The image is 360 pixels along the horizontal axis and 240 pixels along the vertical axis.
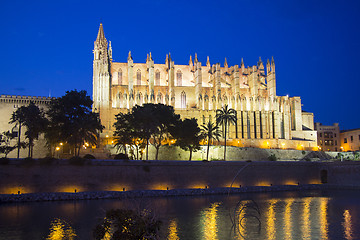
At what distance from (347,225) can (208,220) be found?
27.1 feet

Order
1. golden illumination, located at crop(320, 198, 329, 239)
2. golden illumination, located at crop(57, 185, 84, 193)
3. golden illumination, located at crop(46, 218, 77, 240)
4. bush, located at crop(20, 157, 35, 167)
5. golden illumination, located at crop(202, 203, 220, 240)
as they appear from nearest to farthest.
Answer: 1. golden illumination, located at crop(46, 218, 77, 240)
2. golden illumination, located at crop(202, 203, 220, 240)
3. golden illumination, located at crop(320, 198, 329, 239)
4. bush, located at crop(20, 157, 35, 167)
5. golden illumination, located at crop(57, 185, 84, 193)

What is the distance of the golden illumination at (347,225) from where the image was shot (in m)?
19.4

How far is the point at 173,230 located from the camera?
2031 cm

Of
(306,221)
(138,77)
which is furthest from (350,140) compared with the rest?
(306,221)

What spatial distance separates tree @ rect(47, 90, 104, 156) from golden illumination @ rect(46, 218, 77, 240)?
18.7 metres

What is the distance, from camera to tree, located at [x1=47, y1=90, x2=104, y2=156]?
40781 millimetres

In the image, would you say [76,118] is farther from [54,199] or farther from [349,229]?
[349,229]

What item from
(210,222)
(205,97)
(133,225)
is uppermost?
(205,97)

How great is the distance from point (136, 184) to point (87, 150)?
13711 millimetres

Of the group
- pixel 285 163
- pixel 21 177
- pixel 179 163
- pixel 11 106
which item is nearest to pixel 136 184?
pixel 179 163

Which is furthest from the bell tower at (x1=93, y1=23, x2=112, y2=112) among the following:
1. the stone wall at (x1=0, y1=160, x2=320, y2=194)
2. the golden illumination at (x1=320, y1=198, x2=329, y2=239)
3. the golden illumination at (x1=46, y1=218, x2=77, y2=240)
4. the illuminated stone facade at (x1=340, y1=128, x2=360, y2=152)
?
the illuminated stone facade at (x1=340, y1=128, x2=360, y2=152)

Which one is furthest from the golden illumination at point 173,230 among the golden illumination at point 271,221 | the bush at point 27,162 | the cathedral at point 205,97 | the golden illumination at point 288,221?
the cathedral at point 205,97

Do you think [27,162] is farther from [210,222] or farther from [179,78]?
[179,78]

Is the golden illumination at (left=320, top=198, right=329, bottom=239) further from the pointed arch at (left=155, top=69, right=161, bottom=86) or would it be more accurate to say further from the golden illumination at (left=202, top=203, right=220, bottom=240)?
the pointed arch at (left=155, top=69, right=161, bottom=86)
